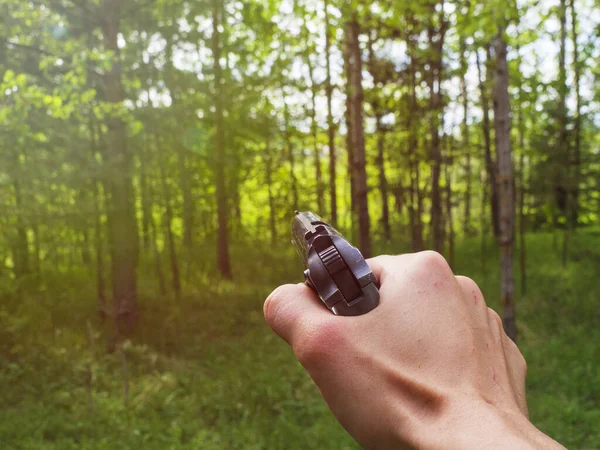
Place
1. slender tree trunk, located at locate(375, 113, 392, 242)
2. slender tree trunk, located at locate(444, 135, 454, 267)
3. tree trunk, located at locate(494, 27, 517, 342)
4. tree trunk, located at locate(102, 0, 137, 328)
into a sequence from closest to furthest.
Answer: tree trunk, located at locate(494, 27, 517, 342)
tree trunk, located at locate(102, 0, 137, 328)
slender tree trunk, located at locate(444, 135, 454, 267)
slender tree trunk, located at locate(375, 113, 392, 242)

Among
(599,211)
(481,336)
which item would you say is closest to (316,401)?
(481,336)

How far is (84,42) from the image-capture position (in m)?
12.2

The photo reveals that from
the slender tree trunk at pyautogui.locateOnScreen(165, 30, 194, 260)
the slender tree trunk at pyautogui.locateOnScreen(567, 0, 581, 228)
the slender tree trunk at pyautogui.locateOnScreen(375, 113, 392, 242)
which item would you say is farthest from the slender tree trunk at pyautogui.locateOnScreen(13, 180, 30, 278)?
the slender tree trunk at pyautogui.locateOnScreen(567, 0, 581, 228)

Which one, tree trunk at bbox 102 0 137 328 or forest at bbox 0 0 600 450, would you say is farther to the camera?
tree trunk at bbox 102 0 137 328

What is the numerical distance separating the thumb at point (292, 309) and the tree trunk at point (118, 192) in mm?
9965

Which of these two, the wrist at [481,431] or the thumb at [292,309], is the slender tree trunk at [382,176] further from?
the wrist at [481,431]

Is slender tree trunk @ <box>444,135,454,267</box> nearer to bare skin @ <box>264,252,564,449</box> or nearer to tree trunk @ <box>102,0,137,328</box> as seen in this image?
tree trunk @ <box>102,0,137,328</box>

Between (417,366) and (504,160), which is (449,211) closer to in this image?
(504,160)

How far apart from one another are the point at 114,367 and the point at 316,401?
4259 millimetres

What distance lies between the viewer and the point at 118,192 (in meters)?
11.0

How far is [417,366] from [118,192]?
35.9ft

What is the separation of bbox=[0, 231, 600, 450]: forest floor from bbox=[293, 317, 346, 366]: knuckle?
6614 millimetres

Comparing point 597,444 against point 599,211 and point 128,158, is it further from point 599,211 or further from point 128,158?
point 599,211

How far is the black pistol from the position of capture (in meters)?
1.07
